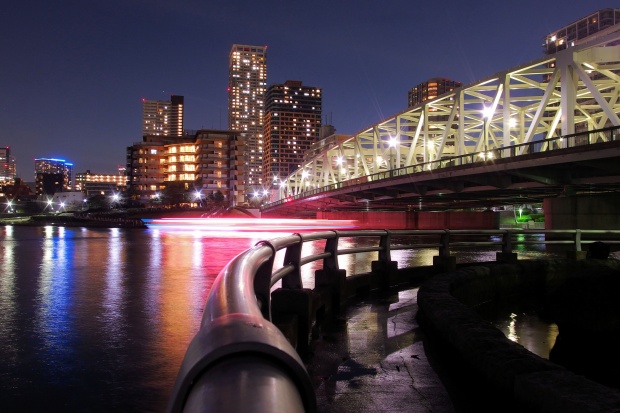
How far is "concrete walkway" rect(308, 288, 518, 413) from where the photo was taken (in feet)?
12.4

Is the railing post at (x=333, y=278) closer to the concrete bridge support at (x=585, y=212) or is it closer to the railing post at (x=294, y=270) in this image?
the railing post at (x=294, y=270)

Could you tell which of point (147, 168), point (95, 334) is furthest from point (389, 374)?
point (147, 168)

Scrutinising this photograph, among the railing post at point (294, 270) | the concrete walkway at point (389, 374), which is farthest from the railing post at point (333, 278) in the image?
the railing post at point (294, 270)

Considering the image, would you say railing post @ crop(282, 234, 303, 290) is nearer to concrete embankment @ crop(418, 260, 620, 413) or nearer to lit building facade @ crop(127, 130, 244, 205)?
concrete embankment @ crop(418, 260, 620, 413)

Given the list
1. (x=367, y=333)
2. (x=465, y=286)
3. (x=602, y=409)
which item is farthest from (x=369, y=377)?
(x=465, y=286)

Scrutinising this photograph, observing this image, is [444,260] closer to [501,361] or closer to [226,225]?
[501,361]

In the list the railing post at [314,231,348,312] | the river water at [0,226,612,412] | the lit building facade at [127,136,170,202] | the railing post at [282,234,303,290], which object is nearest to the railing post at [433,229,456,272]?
the river water at [0,226,612,412]

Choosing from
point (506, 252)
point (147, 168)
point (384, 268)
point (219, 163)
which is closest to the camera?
point (384, 268)

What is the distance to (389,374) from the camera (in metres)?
4.62

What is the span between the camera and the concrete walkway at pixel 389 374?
3.79 metres

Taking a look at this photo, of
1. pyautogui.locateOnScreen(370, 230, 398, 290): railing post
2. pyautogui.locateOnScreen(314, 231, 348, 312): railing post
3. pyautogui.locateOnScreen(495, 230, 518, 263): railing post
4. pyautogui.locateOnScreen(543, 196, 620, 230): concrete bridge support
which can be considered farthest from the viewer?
pyautogui.locateOnScreen(543, 196, 620, 230): concrete bridge support

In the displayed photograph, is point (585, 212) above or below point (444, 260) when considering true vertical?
above

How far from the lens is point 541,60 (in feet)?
156

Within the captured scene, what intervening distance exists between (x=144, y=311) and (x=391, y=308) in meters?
3.66
